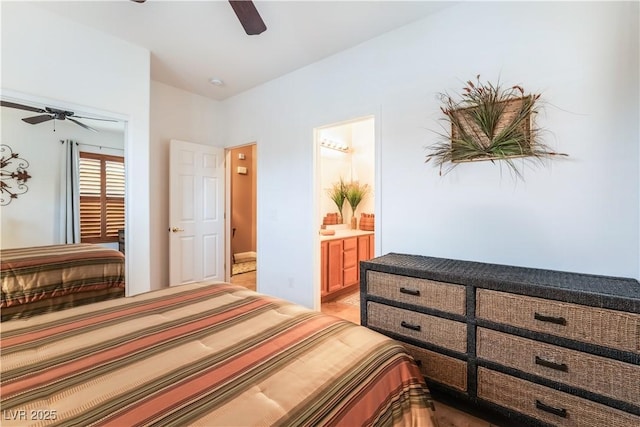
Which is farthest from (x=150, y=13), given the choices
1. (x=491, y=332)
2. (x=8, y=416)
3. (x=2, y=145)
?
(x=491, y=332)

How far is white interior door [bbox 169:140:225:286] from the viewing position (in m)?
3.56

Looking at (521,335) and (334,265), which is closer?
(521,335)

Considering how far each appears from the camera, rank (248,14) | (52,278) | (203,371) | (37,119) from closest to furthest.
→ (203,371) → (248,14) → (52,278) → (37,119)

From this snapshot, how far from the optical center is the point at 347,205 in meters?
4.76

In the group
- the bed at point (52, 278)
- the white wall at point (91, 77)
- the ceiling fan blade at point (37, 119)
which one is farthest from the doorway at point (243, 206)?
the ceiling fan blade at point (37, 119)

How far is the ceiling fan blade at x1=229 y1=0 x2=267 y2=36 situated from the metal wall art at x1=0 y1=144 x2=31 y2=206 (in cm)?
213

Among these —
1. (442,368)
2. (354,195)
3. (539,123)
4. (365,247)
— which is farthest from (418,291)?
Result: (354,195)

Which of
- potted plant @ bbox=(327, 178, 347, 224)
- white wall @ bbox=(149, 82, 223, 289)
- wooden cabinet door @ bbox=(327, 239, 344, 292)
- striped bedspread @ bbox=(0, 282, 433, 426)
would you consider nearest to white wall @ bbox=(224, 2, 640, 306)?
wooden cabinet door @ bbox=(327, 239, 344, 292)

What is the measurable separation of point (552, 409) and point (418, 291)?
81 centimetres

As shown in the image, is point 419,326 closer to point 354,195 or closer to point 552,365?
point 552,365

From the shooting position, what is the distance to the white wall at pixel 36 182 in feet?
7.36

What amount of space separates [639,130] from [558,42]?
0.71 metres

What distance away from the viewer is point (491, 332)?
1581mm

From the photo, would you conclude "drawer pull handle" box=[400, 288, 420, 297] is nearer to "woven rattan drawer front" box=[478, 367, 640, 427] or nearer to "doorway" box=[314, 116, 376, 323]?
"woven rattan drawer front" box=[478, 367, 640, 427]
